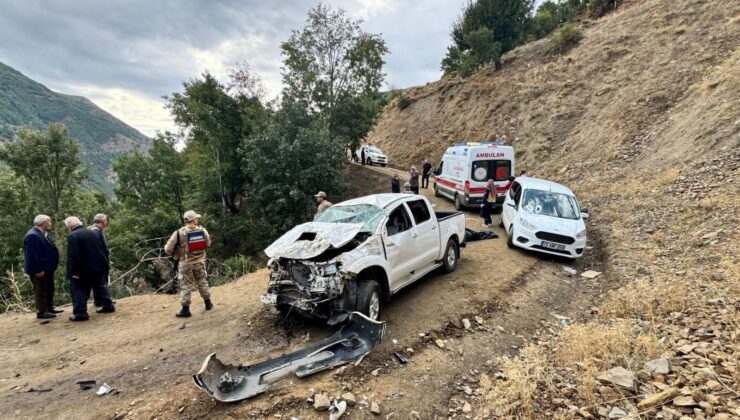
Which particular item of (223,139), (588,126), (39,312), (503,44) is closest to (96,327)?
(39,312)

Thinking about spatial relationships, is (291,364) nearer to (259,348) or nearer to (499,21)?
(259,348)

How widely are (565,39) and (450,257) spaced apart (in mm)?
24600

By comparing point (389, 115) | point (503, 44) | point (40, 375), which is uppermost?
point (503, 44)

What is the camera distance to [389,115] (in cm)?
3806

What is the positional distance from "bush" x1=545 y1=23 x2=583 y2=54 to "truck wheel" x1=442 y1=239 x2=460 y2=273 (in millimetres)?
→ 23510

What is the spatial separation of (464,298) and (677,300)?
2949 millimetres

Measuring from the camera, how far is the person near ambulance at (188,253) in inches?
221

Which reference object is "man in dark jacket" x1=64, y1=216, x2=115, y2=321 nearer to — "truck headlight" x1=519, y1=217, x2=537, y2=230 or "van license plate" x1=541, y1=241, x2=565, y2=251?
"truck headlight" x1=519, y1=217, x2=537, y2=230

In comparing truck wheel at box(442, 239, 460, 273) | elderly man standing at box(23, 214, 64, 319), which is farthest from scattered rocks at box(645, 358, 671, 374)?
elderly man standing at box(23, 214, 64, 319)

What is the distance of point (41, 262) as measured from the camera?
5.70 m

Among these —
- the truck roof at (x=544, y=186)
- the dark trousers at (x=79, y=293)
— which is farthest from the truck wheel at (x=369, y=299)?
the truck roof at (x=544, y=186)

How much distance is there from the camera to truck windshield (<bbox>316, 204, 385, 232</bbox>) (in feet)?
18.0

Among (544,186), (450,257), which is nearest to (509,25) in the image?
(544,186)

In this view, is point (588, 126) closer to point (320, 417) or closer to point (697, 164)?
point (697, 164)
